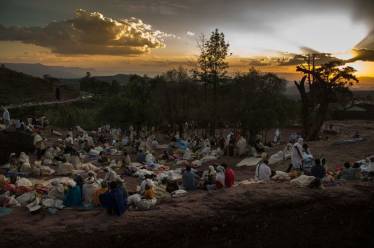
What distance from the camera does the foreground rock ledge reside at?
10.9 metres

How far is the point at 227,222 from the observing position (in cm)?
1182

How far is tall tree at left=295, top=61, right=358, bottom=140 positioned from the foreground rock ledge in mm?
14986

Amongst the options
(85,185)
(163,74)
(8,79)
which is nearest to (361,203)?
(85,185)

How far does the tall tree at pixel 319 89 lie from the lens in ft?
91.5

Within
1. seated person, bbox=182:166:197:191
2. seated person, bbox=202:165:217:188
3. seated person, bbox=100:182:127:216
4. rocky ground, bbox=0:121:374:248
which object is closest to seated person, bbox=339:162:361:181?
rocky ground, bbox=0:121:374:248

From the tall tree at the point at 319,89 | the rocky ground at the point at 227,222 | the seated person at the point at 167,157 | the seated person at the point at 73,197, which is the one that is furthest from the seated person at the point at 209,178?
the tall tree at the point at 319,89

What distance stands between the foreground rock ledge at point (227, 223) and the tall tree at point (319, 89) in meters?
15.0

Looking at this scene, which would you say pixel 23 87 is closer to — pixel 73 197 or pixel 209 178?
pixel 73 197

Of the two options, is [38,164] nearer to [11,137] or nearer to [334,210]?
[11,137]

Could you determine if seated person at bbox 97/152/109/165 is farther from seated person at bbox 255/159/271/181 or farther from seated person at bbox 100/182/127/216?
seated person at bbox 100/182/127/216

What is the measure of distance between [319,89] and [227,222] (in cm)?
1994

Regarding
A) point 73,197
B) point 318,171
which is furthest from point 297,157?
point 73,197

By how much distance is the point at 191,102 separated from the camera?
4003 cm

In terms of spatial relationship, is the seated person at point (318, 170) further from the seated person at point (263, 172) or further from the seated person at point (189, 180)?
the seated person at point (189, 180)
